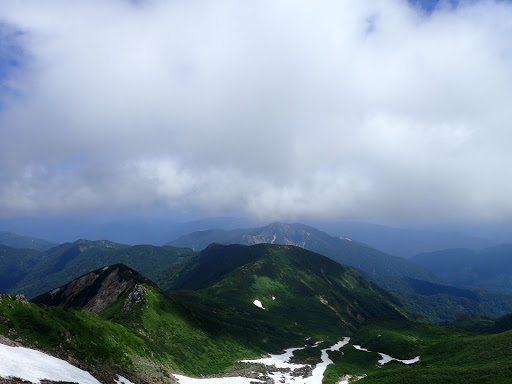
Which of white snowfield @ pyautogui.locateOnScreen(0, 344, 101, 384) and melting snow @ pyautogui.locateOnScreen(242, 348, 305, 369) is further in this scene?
melting snow @ pyautogui.locateOnScreen(242, 348, 305, 369)

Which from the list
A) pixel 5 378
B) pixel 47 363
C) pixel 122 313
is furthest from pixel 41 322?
pixel 122 313

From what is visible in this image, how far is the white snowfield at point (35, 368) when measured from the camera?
4022 cm

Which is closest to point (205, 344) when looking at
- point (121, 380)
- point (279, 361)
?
point (279, 361)

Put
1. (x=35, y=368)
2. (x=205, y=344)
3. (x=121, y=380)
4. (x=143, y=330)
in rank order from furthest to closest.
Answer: (x=205, y=344)
(x=143, y=330)
(x=121, y=380)
(x=35, y=368)

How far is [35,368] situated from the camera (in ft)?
144

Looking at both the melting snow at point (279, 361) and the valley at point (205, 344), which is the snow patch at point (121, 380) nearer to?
the valley at point (205, 344)

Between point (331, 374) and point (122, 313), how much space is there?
246ft

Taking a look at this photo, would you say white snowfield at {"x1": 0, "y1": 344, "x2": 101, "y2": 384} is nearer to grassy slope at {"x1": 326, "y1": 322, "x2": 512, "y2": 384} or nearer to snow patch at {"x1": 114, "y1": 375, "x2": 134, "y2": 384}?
snow patch at {"x1": 114, "y1": 375, "x2": 134, "y2": 384}

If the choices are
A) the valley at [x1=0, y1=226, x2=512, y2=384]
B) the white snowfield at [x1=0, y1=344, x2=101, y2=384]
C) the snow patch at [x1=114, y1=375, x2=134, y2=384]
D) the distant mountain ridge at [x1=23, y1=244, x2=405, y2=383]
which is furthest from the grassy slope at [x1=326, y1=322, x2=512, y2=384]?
the white snowfield at [x1=0, y1=344, x2=101, y2=384]

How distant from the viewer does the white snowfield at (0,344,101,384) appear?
1583 inches

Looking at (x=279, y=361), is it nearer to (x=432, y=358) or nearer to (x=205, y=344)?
(x=205, y=344)

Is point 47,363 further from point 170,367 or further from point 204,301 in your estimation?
point 204,301

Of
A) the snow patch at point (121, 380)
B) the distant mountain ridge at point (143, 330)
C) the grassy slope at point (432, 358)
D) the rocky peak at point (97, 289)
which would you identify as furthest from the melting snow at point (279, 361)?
the rocky peak at point (97, 289)

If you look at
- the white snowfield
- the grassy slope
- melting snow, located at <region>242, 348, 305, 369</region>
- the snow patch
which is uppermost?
the white snowfield
